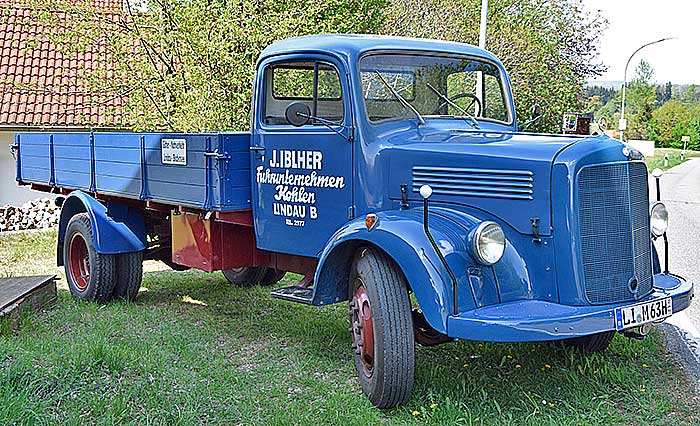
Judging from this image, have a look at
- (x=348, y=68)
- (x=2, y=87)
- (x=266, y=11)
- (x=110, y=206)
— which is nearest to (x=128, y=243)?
(x=110, y=206)

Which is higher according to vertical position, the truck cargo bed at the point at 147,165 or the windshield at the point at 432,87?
the windshield at the point at 432,87

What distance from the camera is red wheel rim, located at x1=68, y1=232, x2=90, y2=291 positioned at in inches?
325

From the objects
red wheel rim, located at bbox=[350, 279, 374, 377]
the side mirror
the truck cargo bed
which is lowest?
red wheel rim, located at bbox=[350, 279, 374, 377]

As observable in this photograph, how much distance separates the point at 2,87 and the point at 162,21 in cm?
609

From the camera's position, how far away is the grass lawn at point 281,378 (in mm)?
4844

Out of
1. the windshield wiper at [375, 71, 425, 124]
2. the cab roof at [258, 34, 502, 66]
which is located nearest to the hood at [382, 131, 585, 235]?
the windshield wiper at [375, 71, 425, 124]

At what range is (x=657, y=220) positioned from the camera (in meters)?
5.64

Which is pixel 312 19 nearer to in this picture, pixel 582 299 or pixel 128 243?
pixel 128 243

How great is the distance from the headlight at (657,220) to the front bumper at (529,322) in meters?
1.09

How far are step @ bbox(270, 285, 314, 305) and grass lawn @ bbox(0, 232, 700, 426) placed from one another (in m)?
0.51

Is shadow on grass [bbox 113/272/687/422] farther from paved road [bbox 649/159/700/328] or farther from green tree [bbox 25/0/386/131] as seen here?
green tree [bbox 25/0/386/131]

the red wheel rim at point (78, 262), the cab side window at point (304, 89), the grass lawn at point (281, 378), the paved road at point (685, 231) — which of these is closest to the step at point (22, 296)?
the grass lawn at point (281, 378)

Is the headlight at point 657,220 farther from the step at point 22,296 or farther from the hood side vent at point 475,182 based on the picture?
the step at point 22,296

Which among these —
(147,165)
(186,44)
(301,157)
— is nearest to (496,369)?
(301,157)
